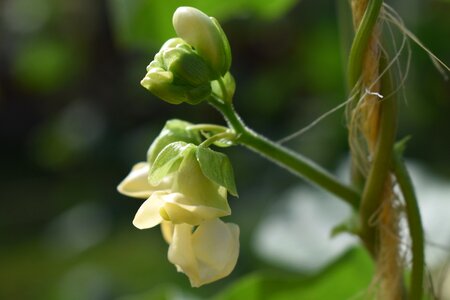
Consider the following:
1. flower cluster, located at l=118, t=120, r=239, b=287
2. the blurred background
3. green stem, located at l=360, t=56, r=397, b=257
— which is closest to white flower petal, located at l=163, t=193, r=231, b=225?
flower cluster, located at l=118, t=120, r=239, b=287

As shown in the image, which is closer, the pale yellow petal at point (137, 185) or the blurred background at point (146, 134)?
the pale yellow petal at point (137, 185)

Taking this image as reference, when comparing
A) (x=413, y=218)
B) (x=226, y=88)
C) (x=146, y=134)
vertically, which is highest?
(x=226, y=88)

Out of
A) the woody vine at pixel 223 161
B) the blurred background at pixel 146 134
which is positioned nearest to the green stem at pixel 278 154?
the woody vine at pixel 223 161

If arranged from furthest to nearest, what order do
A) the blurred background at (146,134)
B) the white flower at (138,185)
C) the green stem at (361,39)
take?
the blurred background at (146,134)
the white flower at (138,185)
the green stem at (361,39)

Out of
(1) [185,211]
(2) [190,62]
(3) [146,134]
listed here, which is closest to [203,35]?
(2) [190,62]

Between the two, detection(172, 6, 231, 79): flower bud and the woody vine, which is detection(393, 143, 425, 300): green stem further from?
detection(172, 6, 231, 79): flower bud

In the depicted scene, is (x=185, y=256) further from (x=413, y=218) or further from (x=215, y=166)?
(x=413, y=218)

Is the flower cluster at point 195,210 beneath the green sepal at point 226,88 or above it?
beneath

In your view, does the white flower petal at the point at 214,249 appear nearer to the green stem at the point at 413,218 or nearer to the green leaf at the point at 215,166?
the green leaf at the point at 215,166
